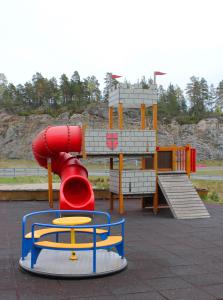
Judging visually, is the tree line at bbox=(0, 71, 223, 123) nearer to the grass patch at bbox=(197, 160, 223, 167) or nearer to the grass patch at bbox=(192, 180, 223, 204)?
the grass patch at bbox=(197, 160, 223, 167)

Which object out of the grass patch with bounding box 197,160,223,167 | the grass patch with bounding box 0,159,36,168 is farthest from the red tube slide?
the grass patch with bounding box 197,160,223,167

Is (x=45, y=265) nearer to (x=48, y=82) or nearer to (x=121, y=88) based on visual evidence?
(x=121, y=88)

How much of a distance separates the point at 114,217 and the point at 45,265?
22.4 feet

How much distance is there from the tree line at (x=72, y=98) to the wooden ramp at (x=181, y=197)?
5540 cm

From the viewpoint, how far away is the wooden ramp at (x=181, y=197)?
13.1 metres

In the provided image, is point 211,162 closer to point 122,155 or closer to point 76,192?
point 76,192

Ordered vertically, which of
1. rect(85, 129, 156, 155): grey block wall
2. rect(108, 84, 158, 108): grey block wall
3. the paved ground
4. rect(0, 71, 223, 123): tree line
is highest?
rect(0, 71, 223, 123): tree line

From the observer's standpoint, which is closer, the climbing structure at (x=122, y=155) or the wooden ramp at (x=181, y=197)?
the wooden ramp at (x=181, y=197)

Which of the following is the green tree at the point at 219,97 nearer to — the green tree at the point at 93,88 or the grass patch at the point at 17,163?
the green tree at the point at 93,88

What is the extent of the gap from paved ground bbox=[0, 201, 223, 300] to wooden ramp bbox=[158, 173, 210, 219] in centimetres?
166

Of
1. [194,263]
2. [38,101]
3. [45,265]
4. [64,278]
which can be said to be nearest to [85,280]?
[64,278]

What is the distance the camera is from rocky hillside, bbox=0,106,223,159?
2483 inches

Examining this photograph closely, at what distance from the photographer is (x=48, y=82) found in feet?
289

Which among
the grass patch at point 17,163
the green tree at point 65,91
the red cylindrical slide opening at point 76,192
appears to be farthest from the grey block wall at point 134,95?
the green tree at point 65,91
